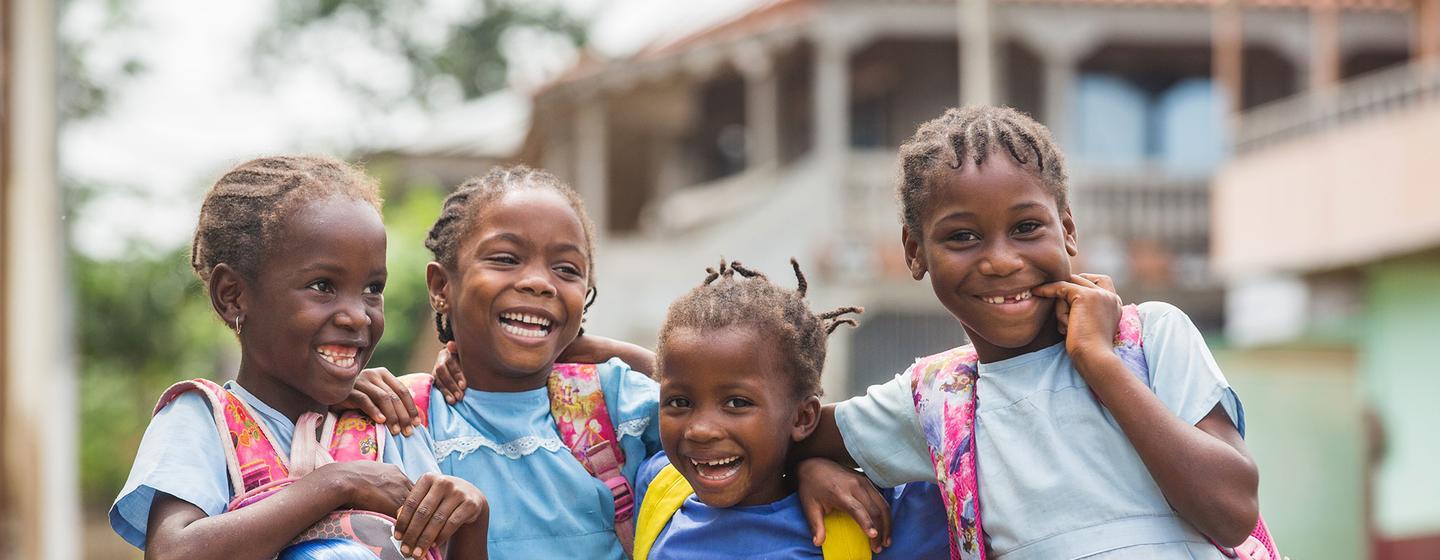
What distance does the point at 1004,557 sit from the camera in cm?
275

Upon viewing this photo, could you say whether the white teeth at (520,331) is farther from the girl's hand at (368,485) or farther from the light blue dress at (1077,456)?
the light blue dress at (1077,456)

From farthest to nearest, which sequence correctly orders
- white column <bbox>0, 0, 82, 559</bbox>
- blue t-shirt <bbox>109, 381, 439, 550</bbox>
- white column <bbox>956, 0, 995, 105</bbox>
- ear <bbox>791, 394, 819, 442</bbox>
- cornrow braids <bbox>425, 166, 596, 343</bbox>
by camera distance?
white column <bbox>956, 0, 995, 105</bbox>, white column <bbox>0, 0, 82, 559</bbox>, cornrow braids <bbox>425, 166, 596, 343</bbox>, ear <bbox>791, 394, 819, 442</bbox>, blue t-shirt <bbox>109, 381, 439, 550</bbox>

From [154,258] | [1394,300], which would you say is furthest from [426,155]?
[1394,300]

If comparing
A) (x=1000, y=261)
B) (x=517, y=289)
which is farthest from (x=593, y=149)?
(x=1000, y=261)

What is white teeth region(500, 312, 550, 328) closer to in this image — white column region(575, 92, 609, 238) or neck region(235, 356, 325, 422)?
neck region(235, 356, 325, 422)

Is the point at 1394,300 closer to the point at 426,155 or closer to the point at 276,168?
the point at 276,168

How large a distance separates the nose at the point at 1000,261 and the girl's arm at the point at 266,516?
1.15 metres

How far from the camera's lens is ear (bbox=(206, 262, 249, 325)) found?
287 centimetres

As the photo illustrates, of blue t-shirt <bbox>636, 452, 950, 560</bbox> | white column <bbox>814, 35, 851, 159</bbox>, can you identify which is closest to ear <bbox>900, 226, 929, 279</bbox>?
blue t-shirt <bbox>636, 452, 950, 560</bbox>

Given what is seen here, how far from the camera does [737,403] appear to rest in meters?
2.98

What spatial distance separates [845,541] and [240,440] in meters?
1.17

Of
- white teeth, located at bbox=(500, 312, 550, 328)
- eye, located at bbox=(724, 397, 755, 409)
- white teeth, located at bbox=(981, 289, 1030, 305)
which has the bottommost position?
eye, located at bbox=(724, 397, 755, 409)

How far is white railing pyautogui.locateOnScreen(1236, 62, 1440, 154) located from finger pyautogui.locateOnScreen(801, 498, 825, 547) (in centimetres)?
1057

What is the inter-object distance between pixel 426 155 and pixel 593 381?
62.1ft
